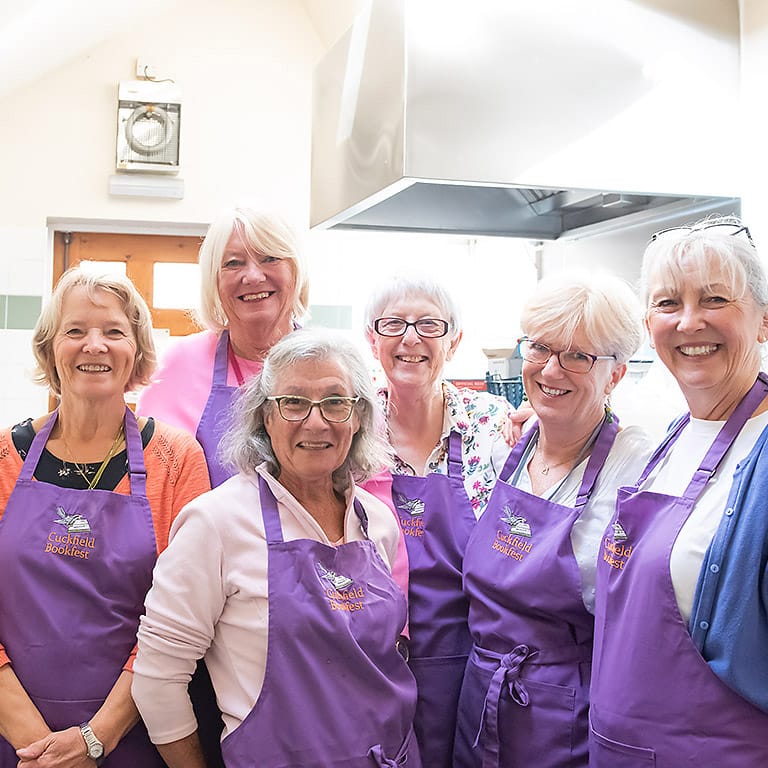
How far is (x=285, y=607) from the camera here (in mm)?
1299

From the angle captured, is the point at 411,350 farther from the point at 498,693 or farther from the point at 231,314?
the point at 498,693

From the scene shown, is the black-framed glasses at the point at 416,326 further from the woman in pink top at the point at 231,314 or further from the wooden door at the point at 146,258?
the wooden door at the point at 146,258

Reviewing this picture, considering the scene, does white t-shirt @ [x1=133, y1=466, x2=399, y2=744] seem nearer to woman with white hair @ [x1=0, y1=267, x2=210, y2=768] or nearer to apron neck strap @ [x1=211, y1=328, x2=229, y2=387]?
woman with white hair @ [x1=0, y1=267, x2=210, y2=768]

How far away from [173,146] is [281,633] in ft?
11.7

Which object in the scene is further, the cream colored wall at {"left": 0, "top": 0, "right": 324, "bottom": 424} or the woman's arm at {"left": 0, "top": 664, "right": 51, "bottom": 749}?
the cream colored wall at {"left": 0, "top": 0, "right": 324, "bottom": 424}

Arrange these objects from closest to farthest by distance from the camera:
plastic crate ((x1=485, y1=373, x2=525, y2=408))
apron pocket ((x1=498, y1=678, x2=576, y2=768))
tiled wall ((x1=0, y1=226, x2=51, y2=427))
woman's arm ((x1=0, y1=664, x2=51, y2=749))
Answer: woman's arm ((x1=0, y1=664, x2=51, y2=749)) → apron pocket ((x1=498, y1=678, x2=576, y2=768)) → plastic crate ((x1=485, y1=373, x2=525, y2=408)) → tiled wall ((x1=0, y1=226, x2=51, y2=427))

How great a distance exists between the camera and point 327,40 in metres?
4.46

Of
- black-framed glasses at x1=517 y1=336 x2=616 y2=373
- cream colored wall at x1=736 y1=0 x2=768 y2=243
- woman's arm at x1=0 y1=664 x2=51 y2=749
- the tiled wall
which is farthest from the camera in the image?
the tiled wall

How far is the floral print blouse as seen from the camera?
172 centimetres

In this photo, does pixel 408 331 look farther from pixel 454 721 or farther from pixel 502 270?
pixel 502 270

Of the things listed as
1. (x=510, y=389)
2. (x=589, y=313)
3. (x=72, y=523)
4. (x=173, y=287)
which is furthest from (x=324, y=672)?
(x=173, y=287)

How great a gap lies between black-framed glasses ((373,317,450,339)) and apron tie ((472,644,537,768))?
0.68 meters

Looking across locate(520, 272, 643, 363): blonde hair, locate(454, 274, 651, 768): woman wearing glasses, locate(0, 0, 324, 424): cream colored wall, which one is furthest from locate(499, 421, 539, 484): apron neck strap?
locate(0, 0, 324, 424): cream colored wall

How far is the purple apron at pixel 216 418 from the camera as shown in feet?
5.19
